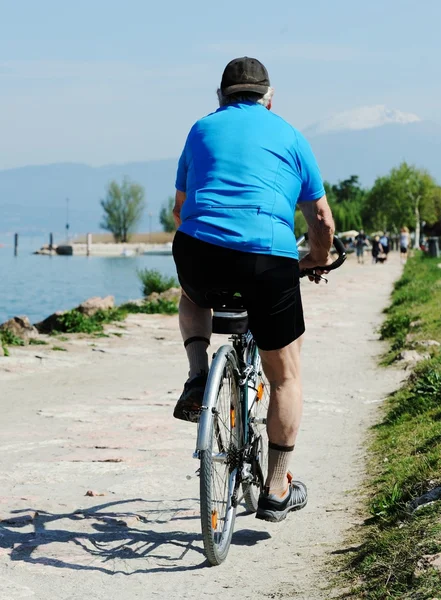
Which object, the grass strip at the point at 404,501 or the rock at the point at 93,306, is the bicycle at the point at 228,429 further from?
the rock at the point at 93,306

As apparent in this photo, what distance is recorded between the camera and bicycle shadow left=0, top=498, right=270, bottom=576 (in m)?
4.11

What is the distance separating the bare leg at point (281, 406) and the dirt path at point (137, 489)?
12.5 inches

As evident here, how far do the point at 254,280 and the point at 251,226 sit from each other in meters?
0.21

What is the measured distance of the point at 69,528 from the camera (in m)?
4.55

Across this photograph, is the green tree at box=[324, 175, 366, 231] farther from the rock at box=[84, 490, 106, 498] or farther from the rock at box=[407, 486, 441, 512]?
the rock at box=[407, 486, 441, 512]

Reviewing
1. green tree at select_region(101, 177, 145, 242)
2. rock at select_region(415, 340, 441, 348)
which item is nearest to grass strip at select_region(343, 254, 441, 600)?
rock at select_region(415, 340, 441, 348)

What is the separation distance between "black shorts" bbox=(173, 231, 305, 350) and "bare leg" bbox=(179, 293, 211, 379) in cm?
24

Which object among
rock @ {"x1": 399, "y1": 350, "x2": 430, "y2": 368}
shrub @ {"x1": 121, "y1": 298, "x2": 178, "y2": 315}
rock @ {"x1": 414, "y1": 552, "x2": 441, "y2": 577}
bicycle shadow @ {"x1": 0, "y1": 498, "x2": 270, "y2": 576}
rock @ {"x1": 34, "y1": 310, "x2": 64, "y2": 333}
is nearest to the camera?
rock @ {"x1": 414, "y1": 552, "x2": 441, "y2": 577}

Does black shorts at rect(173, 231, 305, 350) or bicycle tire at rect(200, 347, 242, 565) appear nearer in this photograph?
bicycle tire at rect(200, 347, 242, 565)

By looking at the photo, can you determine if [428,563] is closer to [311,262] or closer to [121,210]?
[311,262]

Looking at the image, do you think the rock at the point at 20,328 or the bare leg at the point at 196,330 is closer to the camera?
the bare leg at the point at 196,330

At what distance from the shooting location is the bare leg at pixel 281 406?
165 inches

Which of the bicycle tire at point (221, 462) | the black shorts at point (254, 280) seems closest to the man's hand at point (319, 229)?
the black shorts at point (254, 280)

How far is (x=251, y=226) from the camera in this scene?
155 inches
